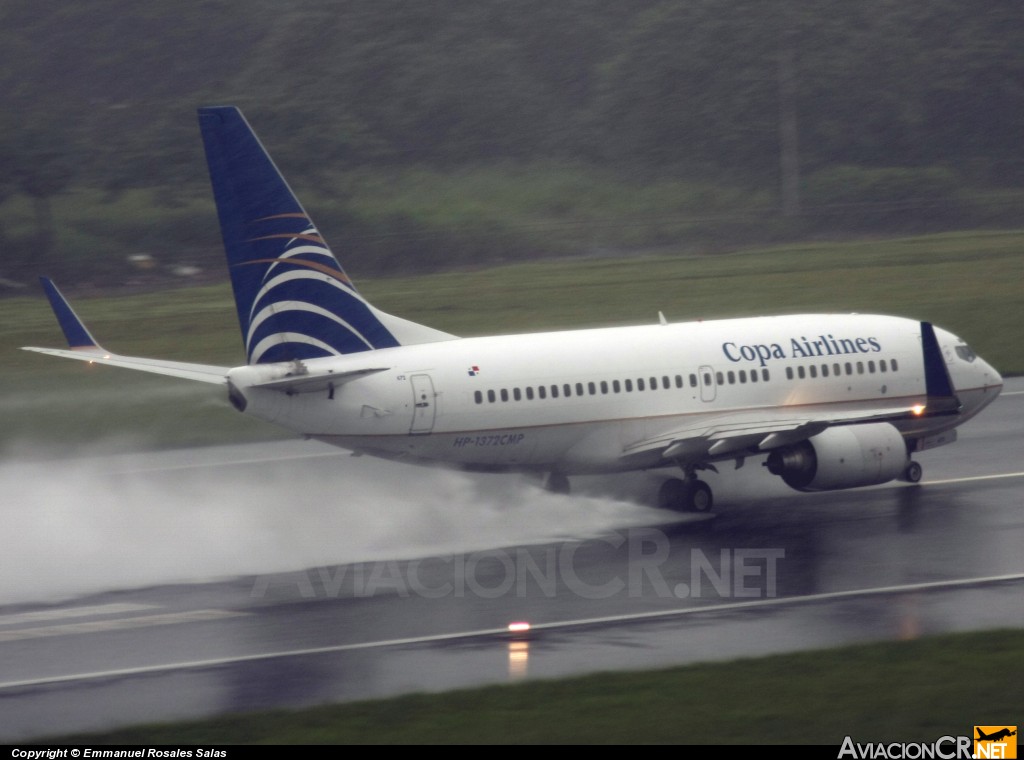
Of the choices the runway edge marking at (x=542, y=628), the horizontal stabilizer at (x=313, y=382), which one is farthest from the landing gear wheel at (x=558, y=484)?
the runway edge marking at (x=542, y=628)

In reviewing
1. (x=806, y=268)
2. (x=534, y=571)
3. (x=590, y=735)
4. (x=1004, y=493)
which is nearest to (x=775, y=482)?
(x=1004, y=493)

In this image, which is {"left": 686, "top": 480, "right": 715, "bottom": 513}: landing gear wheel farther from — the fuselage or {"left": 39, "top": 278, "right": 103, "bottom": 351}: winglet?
{"left": 39, "top": 278, "right": 103, "bottom": 351}: winglet

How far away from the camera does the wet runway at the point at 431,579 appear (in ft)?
67.4

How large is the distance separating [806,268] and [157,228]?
127ft

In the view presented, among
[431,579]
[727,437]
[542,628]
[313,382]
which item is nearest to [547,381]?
[727,437]

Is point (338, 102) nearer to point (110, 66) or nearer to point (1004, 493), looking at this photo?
point (110, 66)

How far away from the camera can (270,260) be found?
28594 mm

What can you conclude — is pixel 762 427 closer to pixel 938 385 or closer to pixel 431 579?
pixel 938 385

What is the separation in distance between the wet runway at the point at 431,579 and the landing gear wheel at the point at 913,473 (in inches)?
18.4

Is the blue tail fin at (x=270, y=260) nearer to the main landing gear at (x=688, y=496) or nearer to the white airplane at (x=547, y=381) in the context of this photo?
the white airplane at (x=547, y=381)

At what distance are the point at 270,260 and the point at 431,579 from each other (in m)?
7.13

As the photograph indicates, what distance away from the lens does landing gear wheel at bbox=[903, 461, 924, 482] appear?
110 feet

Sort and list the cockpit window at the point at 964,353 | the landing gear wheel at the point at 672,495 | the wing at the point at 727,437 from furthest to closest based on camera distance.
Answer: the cockpit window at the point at 964,353, the landing gear wheel at the point at 672,495, the wing at the point at 727,437

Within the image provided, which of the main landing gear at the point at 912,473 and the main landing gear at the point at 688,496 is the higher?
the main landing gear at the point at 912,473
